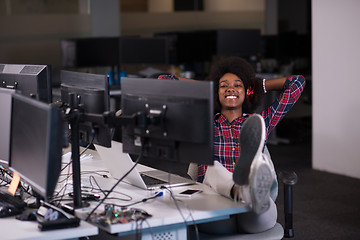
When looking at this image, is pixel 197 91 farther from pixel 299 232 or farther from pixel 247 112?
pixel 299 232

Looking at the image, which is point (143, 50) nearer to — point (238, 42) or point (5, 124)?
point (238, 42)

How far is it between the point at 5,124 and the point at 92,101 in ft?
1.27

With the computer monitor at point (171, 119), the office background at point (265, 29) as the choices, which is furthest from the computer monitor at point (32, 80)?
the office background at point (265, 29)

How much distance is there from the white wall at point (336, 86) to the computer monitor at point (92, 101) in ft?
11.1

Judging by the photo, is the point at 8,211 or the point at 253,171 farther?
the point at 8,211

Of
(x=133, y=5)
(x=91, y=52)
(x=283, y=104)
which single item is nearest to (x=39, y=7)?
(x=91, y=52)

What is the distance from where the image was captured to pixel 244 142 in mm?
2475

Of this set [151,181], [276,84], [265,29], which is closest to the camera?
[151,181]

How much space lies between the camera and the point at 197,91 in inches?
88.0

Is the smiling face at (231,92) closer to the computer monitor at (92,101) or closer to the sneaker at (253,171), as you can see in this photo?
the sneaker at (253,171)

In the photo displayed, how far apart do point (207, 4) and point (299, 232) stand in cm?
584

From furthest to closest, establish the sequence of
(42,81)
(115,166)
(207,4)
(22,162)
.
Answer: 1. (207,4)
2. (42,81)
3. (115,166)
4. (22,162)

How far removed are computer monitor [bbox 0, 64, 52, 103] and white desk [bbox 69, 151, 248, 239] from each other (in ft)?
2.52

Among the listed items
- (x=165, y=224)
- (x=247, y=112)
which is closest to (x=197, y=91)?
(x=165, y=224)
